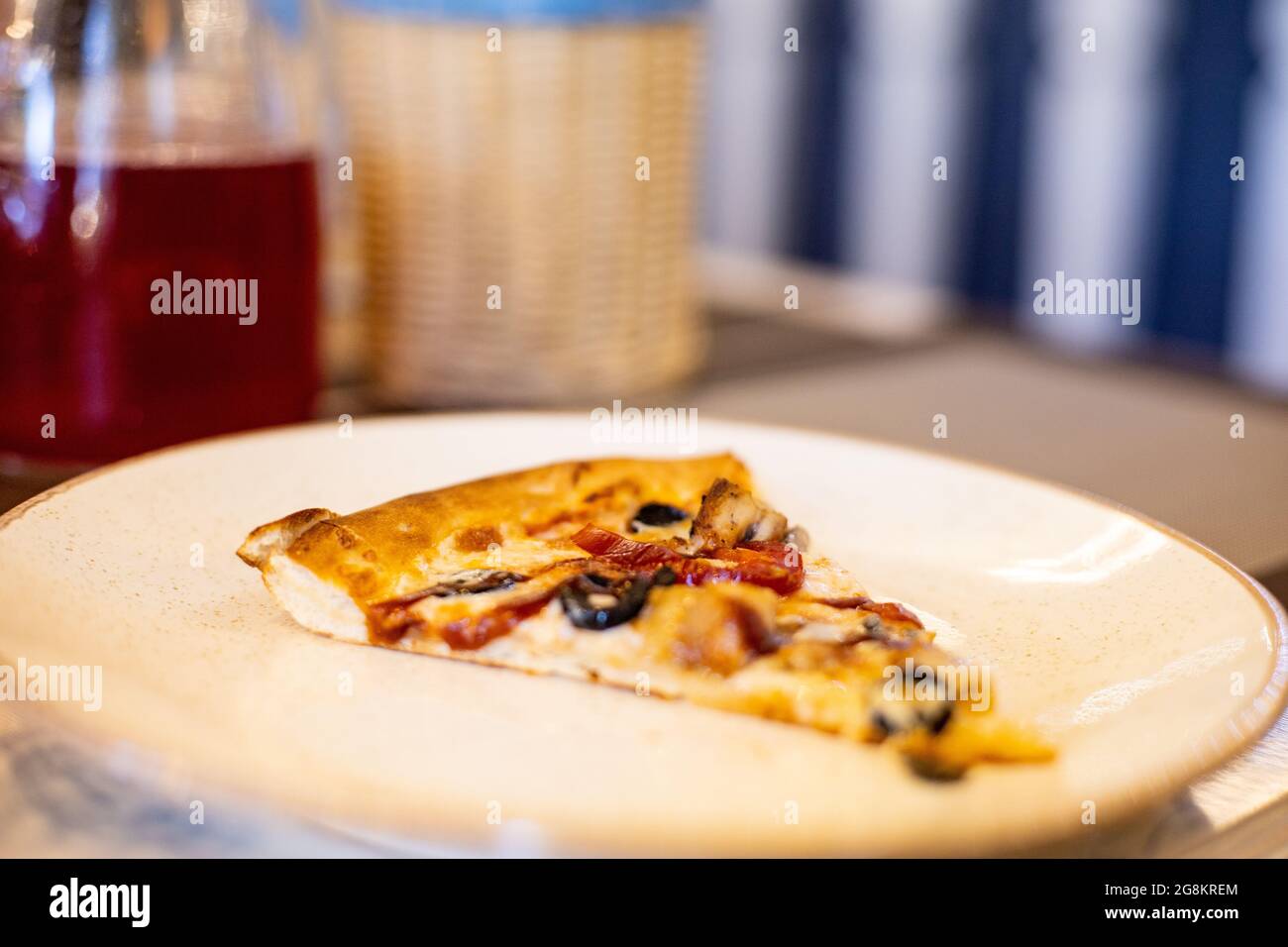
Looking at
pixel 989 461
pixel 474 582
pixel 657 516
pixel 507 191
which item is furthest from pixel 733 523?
pixel 507 191

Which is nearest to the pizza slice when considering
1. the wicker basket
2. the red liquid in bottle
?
the red liquid in bottle

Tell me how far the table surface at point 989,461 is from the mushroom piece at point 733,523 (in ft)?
1.21

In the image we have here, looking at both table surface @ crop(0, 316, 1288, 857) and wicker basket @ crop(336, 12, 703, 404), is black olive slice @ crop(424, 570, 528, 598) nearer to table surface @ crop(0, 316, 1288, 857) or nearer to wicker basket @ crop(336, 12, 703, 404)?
table surface @ crop(0, 316, 1288, 857)

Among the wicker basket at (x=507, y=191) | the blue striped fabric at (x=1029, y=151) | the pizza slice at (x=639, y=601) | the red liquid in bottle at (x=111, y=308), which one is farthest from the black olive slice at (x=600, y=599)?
the blue striped fabric at (x=1029, y=151)

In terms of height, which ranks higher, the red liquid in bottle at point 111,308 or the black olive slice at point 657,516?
Answer: the red liquid in bottle at point 111,308

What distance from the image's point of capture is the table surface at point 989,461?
0.78 metres

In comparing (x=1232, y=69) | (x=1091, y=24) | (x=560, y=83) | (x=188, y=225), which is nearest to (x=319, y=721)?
(x=188, y=225)

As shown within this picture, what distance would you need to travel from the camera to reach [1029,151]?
4.54 metres

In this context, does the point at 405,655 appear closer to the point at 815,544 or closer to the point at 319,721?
the point at 319,721

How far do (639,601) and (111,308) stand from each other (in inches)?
28.7

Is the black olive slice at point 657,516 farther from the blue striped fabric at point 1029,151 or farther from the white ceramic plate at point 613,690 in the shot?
the blue striped fabric at point 1029,151

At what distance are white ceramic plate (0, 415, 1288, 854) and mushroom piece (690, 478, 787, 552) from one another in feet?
0.31

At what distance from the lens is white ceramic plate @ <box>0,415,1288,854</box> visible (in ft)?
2.18

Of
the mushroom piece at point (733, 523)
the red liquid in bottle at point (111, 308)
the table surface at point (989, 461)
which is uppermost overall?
the red liquid in bottle at point (111, 308)
